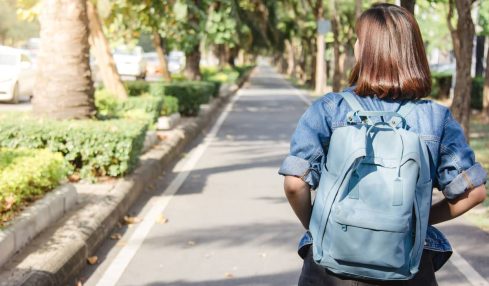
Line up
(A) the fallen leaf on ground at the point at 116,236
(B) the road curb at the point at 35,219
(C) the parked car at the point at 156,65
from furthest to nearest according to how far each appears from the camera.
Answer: (C) the parked car at the point at 156,65 → (A) the fallen leaf on ground at the point at 116,236 → (B) the road curb at the point at 35,219

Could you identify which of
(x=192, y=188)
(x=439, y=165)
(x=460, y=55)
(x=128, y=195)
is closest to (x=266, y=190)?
(x=192, y=188)

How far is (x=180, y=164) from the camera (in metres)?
12.5

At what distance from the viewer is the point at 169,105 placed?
1789 centimetres

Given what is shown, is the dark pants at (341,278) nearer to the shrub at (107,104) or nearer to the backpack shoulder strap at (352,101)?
the backpack shoulder strap at (352,101)

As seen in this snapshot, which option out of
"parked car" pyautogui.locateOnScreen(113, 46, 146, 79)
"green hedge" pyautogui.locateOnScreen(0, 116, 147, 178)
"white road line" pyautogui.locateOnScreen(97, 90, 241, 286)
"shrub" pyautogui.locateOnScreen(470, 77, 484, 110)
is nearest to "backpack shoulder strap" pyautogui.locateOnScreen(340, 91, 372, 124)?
"white road line" pyautogui.locateOnScreen(97, 90, 241, 286)

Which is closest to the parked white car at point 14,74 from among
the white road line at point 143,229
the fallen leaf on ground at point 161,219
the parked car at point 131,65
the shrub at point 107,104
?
the shrub at point 107,104

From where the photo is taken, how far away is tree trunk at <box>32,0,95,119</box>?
10.3 metres

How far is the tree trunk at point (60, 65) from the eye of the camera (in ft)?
33.9

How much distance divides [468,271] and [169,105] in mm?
12249

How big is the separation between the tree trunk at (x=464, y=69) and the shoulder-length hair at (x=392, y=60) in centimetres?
1146

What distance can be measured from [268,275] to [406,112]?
12.3ft

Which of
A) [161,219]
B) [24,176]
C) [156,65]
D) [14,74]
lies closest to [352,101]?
[24,176]

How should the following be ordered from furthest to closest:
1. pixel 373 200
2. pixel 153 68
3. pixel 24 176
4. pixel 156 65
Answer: pixel 156 65, pixel 153 68, pixel 24 176, pixel 373 200

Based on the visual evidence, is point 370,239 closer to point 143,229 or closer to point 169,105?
point 143,229
